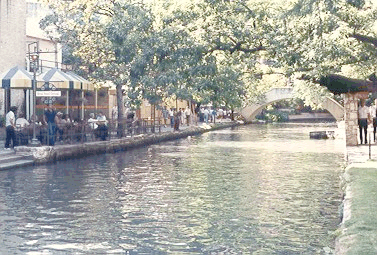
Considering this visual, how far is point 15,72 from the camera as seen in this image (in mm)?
28297

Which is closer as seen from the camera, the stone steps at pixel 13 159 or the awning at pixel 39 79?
the stone steps at pixel 13 159

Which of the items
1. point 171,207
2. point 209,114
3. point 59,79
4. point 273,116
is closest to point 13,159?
point 59,79

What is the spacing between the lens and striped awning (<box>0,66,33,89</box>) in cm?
2756

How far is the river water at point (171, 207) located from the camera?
11.2 meters

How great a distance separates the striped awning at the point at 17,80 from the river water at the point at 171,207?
3.75 metres

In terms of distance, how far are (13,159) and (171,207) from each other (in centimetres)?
1075

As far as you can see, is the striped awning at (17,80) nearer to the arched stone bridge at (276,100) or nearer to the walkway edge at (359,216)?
the walkway edge at (359,216)

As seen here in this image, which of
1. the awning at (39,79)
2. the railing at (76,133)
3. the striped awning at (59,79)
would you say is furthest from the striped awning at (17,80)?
the railing at (76,133)

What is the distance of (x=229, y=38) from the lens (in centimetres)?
2698

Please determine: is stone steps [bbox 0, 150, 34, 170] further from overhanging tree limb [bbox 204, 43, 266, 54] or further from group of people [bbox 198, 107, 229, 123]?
group of people [bbox 198, 107, 229, 123]

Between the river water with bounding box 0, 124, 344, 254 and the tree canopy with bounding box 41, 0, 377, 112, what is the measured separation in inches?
142

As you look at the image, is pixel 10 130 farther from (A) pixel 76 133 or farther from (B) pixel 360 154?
(B) pixel 360 154

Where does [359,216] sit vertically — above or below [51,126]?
below

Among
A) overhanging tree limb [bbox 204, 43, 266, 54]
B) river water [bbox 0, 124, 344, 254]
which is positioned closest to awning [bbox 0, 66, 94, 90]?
river water [bbox 0, 124, 344, 254]
